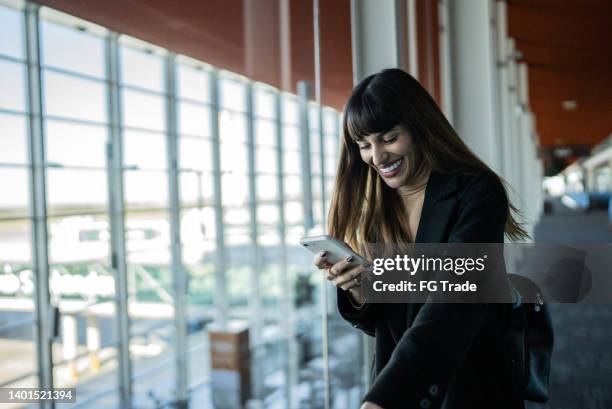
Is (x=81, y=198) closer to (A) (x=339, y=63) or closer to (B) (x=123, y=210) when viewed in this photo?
(B) (x=123, y=210)

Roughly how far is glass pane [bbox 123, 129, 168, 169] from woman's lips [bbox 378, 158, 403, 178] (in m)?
6.50

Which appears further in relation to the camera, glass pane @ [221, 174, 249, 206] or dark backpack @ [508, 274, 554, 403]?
glass pane @ [221, 174, 249, 206]

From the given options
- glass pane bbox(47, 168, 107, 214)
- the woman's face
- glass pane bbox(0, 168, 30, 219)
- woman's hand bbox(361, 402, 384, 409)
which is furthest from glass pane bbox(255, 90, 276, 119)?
woman's hand bbox(361, 402, 384, 409)

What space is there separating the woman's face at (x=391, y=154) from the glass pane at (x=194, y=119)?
6991mm

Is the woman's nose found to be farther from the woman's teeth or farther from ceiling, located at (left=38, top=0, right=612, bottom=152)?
ceiling, located at (left=38, top=0, right=612, bottom=152)

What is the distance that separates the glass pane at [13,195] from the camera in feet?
18.8

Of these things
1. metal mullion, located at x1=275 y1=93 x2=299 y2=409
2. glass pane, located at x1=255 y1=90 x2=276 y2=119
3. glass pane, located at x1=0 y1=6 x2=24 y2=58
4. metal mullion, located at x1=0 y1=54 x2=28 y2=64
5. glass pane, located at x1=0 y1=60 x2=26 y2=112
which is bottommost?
metal mullion, located at x1=275 y1=93 x2=299 y2=409

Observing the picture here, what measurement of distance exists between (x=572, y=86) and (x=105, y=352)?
1061 cm

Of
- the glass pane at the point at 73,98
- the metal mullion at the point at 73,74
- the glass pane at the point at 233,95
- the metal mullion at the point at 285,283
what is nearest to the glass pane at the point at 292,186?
the metal mullion at the point at 285,283

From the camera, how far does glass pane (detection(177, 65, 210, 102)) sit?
25.8 ft

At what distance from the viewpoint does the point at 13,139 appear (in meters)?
5.70

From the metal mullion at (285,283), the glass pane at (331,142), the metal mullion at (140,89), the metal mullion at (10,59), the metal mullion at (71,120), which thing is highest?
the metal mullion at (140,89)

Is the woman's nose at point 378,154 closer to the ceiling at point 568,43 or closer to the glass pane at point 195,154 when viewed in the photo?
the ceiling at point 568,43

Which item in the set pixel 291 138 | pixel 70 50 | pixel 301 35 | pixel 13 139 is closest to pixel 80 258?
pixel 13 139
